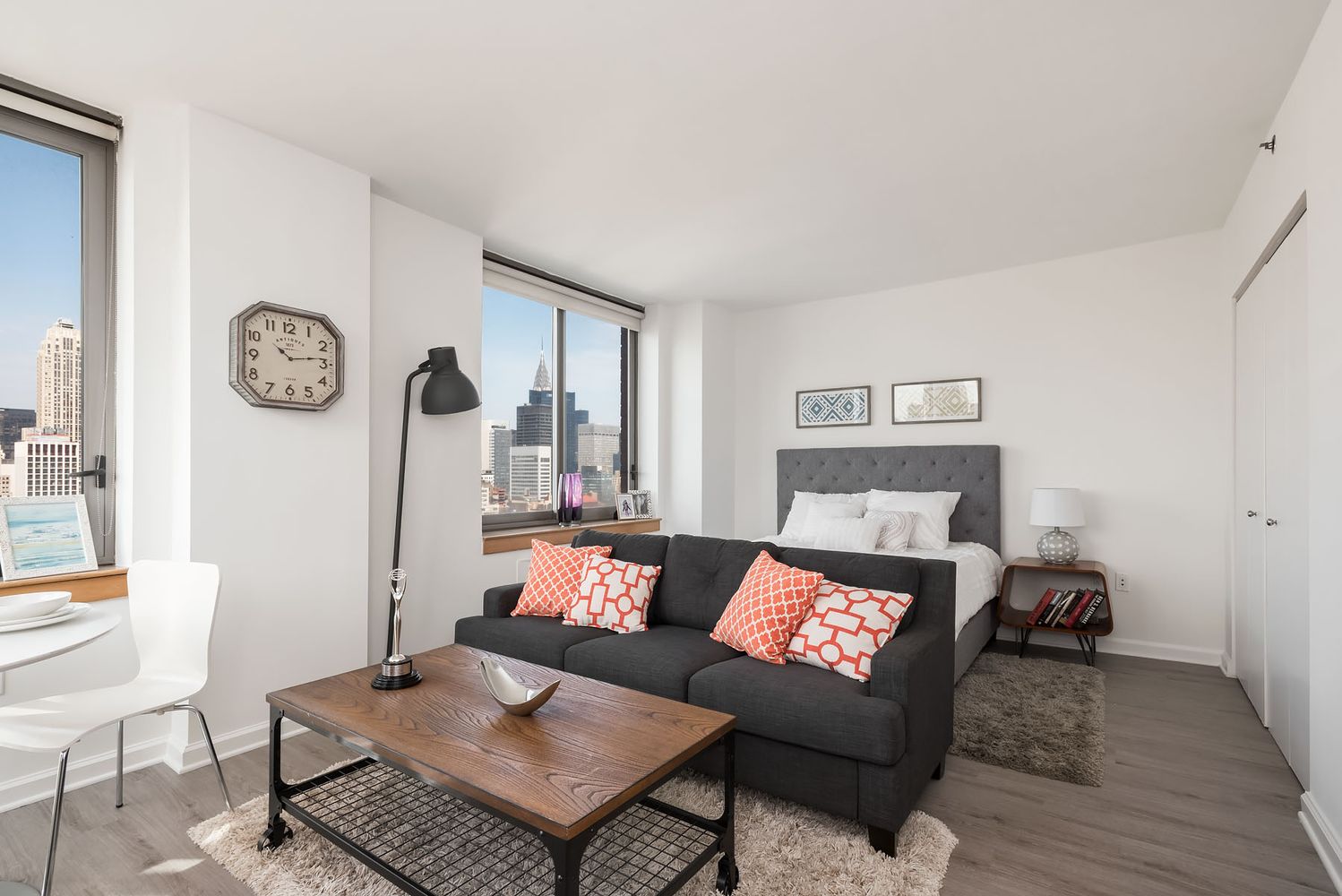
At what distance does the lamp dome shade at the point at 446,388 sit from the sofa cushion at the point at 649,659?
144 cm

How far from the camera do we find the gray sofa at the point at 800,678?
207 centimetres

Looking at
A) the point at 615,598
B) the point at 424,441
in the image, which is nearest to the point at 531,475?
the point at 424,441

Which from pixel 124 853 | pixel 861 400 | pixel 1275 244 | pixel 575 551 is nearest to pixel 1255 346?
pixel 1275 244

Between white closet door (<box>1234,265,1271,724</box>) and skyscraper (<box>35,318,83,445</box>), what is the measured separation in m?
5.13

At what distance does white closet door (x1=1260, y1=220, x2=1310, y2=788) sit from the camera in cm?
246

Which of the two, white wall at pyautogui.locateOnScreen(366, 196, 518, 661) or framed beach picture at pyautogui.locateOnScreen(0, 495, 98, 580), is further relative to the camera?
white wall at pyautogui.locateOnScreen(366, 196, 518, 661)

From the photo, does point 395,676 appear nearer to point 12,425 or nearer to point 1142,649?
point 12,425

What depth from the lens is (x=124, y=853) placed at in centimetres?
208

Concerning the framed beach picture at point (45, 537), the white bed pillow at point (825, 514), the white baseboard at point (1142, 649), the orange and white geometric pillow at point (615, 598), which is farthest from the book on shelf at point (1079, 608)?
the framed beach picture at point (45, 537)

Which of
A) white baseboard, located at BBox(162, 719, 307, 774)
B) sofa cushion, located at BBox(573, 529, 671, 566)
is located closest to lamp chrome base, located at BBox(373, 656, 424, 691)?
white baseboard, located at BBox(162, 719, 307, 774)

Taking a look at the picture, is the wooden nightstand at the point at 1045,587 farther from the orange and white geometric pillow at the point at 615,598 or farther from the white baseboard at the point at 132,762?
the white baseboard at the point at 132,762

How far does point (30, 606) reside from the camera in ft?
6.62

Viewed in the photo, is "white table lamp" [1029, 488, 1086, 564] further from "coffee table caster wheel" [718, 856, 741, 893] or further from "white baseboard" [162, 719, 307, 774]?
"white baseboard" [162, 719, 307, 774]

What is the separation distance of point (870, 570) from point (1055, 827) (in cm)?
102
